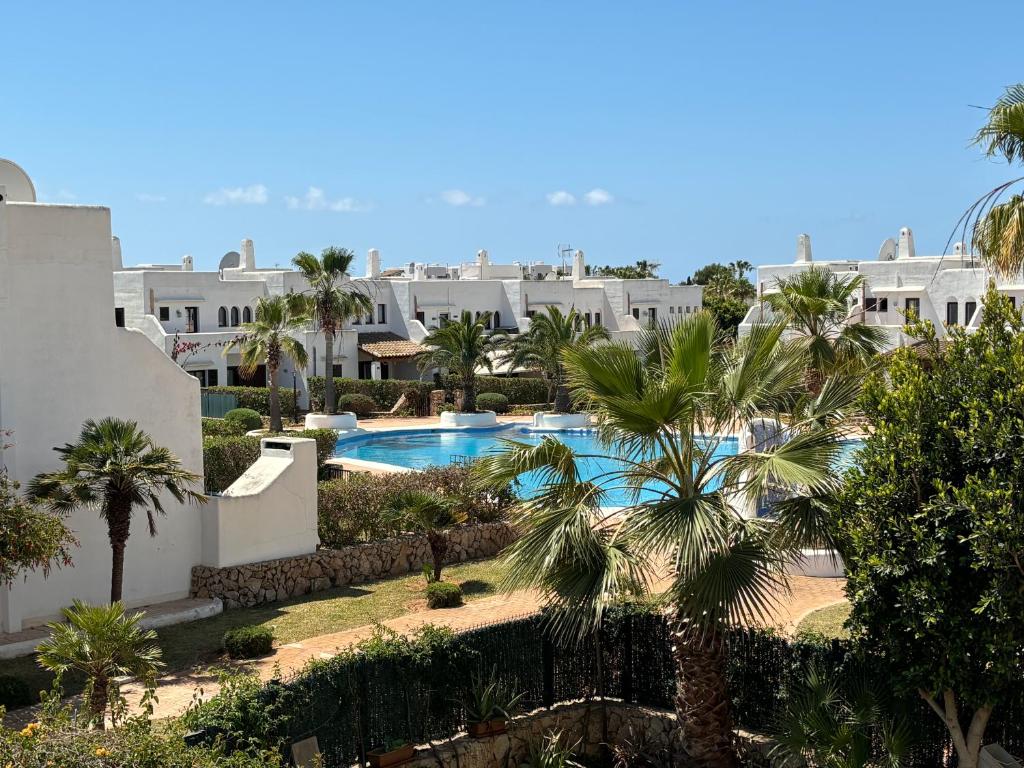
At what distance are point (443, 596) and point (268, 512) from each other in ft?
12.0

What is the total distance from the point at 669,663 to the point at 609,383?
402 centimetres

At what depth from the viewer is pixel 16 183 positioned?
17.9 meters

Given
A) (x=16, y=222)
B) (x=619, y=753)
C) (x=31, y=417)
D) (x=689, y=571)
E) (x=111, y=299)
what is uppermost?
(x=16, y=222)

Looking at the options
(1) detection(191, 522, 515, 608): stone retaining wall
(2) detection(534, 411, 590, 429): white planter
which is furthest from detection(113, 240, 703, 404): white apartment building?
(1) detection(191, 522, 515, 608): stone retaining wall

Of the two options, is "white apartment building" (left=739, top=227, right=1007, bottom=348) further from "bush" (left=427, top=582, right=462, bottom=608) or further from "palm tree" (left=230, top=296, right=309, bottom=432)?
"bush" (left=427, top=582, right=462, bottom=608)

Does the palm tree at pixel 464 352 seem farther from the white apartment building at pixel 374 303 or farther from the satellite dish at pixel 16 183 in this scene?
the satellite dish at pixel 16 183

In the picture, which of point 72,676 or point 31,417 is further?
point 31,417

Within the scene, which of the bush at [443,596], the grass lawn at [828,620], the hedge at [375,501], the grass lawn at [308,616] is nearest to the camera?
the grass lawn at [828,620]

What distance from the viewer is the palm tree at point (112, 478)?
1645cm

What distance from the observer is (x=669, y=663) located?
13.4 m

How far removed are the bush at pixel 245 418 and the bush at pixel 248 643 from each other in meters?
22.2

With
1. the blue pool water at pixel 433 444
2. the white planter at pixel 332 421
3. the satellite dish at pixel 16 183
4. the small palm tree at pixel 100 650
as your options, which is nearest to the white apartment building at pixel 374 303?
the white planter at pixel 332 421

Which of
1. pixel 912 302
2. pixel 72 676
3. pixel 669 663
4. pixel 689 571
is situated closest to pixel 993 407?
pixel 689 571

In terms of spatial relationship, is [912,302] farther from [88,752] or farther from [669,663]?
[88,752]
